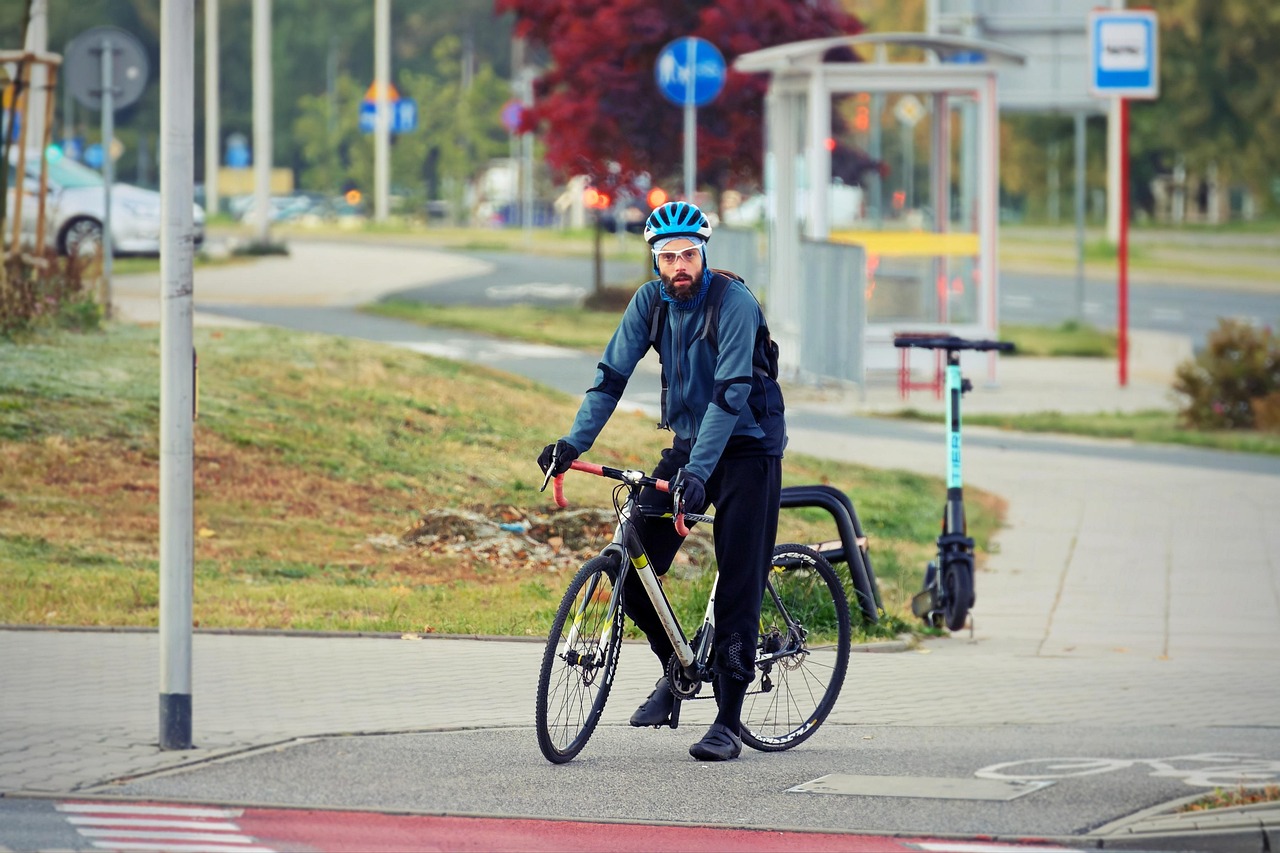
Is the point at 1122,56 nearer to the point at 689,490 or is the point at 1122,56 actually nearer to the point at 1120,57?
the point at 1120,57

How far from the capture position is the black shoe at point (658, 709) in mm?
6914

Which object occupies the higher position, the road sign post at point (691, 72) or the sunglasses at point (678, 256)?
the road sign post at point (691, 72)

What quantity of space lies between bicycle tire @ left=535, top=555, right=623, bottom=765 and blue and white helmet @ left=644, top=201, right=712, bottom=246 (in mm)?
999

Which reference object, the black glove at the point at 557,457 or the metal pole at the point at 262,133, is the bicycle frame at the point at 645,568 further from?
the metal pole at the point at 262,133

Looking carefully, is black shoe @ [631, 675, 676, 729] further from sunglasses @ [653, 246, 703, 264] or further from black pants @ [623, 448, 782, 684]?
sunglasses @ [653, 246, 703, 264]

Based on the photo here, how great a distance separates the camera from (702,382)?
6605 mm

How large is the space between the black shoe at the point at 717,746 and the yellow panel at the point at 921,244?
13.2 metres

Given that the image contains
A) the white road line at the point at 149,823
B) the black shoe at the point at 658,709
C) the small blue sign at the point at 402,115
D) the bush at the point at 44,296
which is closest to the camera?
the white road line at the point at 149,823

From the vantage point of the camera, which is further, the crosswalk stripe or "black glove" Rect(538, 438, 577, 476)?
"black glove" Rect(538, 438, 577, 476)

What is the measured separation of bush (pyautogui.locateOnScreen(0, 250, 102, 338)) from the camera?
540 inches

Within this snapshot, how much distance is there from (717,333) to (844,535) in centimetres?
232

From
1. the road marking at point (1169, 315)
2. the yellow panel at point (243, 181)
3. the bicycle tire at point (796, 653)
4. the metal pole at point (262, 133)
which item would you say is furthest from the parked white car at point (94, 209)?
the yellow panel at point (243, 181)

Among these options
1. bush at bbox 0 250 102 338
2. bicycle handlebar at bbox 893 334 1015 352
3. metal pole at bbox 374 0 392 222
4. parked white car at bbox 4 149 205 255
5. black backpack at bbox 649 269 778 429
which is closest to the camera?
black backpack at bbox 649 269 778 429

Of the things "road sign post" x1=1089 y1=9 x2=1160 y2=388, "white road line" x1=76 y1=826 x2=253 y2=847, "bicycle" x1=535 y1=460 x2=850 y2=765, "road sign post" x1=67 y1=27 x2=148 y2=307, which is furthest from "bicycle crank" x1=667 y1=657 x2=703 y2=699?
"road sign post" x1=1089 y1=9 x2=1160 y2=388
